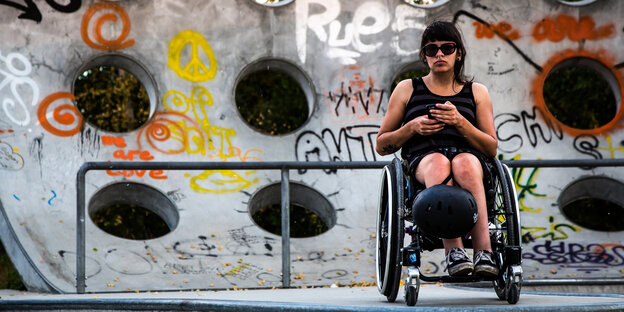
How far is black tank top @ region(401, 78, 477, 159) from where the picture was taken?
3.73m

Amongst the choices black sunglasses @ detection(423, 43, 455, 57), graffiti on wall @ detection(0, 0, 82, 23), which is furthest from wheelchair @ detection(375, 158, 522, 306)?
graffiti on wall @ detection(0, 0, 82, 23)

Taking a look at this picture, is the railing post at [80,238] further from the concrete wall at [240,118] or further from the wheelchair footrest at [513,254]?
the wheelchair footrest at [513,254]

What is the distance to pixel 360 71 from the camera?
911 centimetres

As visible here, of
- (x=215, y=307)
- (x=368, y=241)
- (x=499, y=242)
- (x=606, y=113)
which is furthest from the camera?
(x=606, y=113)

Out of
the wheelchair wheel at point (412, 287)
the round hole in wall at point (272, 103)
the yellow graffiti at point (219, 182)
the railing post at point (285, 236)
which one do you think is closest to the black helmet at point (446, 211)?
the wheelchair wheel at point (412, 287)

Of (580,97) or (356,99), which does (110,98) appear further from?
(580,97)

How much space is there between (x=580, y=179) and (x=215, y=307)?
6478mm

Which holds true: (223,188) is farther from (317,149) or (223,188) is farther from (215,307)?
(215,307)

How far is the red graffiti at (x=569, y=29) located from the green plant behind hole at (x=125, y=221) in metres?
9.55

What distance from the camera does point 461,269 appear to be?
3367 millimetres

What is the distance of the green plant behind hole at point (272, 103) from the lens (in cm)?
1628

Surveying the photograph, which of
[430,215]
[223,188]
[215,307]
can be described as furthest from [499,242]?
[223,188]

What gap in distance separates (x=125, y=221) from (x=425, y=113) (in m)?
13.3

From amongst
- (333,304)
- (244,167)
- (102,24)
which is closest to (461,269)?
(333,304)
